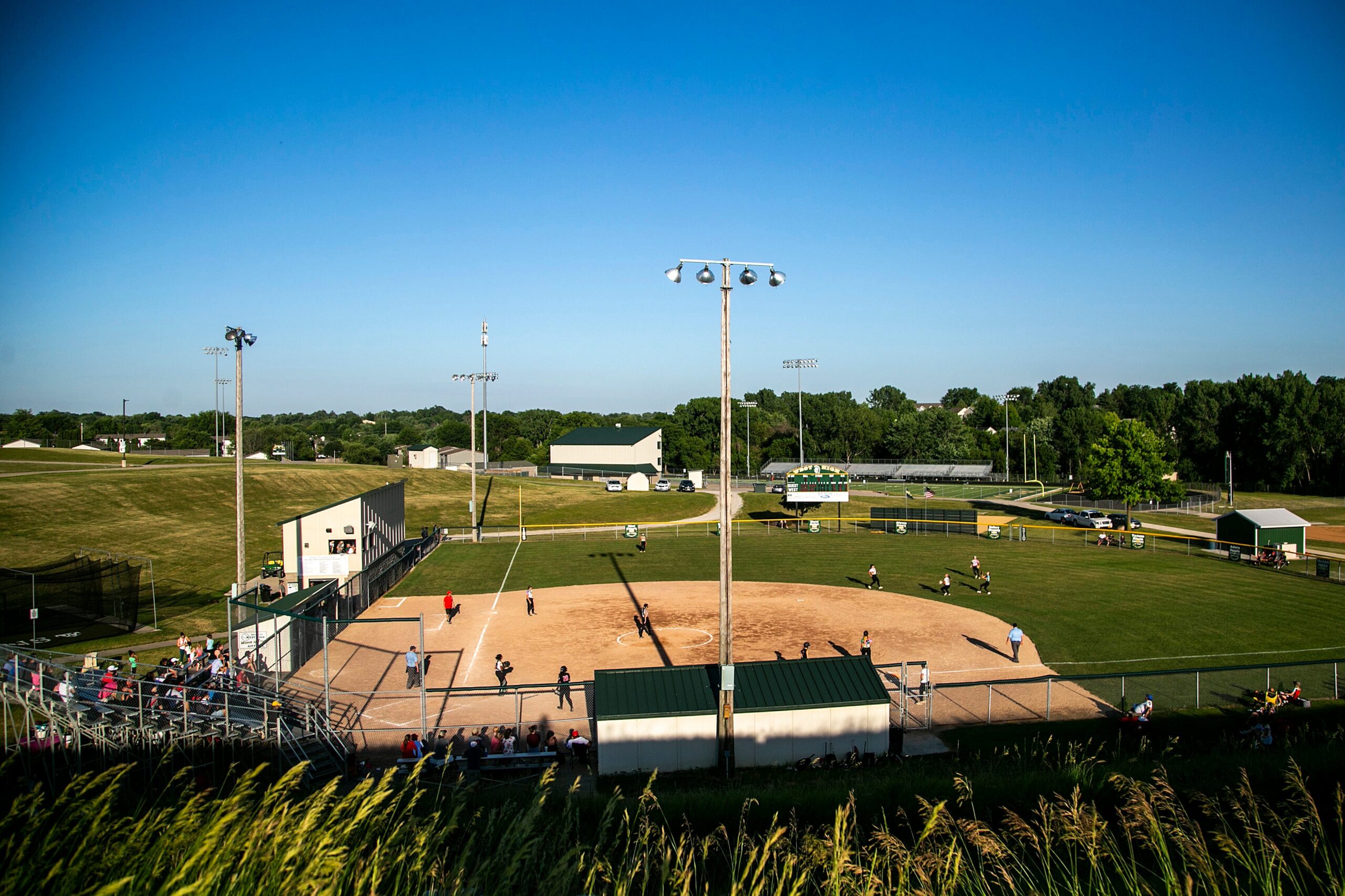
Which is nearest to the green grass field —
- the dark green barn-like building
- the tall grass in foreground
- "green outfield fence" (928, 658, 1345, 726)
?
"green outfield fence" (928, 658, 1345, 726)

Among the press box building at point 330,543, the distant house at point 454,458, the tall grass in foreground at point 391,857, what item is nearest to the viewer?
the tall grass in foreground at point 391,857

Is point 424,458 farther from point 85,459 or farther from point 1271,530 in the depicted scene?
point 1271,530

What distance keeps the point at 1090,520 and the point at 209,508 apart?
220 ft

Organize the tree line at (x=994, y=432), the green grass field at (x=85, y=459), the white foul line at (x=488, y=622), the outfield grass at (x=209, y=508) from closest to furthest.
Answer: the white foul line at (x=488, y=622) < the outfield grass at (x=209, y=508) < the green grass field at (x=85, y=459) < the tree line at (x=994, y=432)

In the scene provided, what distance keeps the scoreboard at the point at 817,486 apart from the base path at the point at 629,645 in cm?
2184

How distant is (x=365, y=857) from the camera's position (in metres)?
4.82

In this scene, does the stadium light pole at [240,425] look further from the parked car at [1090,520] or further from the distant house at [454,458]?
the distant house at [454,458]

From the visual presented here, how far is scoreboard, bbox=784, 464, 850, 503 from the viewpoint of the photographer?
194 feet

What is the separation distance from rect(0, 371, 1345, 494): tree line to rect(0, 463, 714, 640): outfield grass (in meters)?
34.4

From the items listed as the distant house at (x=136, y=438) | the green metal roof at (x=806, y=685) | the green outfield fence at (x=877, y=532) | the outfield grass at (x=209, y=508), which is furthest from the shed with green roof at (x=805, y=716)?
the distant house at (x=136, y=438)

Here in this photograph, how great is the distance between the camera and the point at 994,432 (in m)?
134

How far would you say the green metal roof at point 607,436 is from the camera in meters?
114

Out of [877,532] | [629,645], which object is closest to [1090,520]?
[877,532]

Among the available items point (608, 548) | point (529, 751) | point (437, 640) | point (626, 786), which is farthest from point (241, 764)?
point (608, 548)
